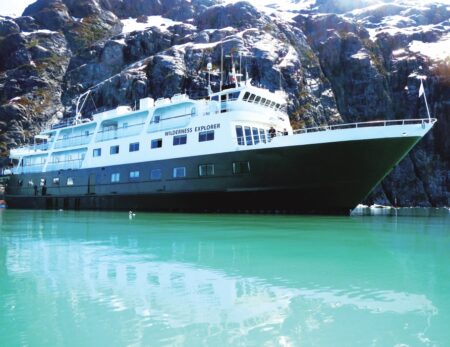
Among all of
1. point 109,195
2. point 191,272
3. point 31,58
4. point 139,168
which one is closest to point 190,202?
point 139,168

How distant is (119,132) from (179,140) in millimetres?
6485

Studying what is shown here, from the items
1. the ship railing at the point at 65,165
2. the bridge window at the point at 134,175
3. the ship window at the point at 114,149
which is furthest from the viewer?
the ship railing at the point at 65,165

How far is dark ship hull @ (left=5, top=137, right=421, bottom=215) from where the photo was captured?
21.4 metres

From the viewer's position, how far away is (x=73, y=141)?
34719mm

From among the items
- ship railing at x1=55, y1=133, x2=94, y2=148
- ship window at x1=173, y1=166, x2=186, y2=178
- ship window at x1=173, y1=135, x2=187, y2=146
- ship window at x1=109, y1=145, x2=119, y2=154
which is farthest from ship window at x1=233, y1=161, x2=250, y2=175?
ship railing at x1=55, y1=133, x2=94, y2=148

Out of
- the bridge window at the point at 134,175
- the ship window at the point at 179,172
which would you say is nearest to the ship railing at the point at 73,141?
the bridge window at the point at 134,175

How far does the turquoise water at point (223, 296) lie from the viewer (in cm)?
409

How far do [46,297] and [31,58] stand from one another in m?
95.8

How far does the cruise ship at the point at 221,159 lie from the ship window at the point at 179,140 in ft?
0.23

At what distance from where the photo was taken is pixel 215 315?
4.72 meters

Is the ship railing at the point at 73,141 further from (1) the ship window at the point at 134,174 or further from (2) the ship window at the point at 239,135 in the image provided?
(2) the ship window at the point at 239,135

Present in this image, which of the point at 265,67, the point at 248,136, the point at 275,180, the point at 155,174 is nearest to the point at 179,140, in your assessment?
the point at 155,174

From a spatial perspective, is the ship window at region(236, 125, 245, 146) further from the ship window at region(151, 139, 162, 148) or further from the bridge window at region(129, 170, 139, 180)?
the bridge window at region(129, 170, 139, 180)

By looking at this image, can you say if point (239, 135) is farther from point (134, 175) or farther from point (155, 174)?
point (134, 175)
